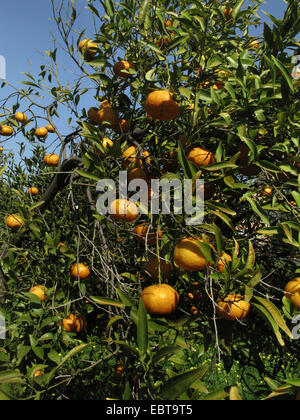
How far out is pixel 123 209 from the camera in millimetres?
994

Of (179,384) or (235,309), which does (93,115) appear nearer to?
(235,309)

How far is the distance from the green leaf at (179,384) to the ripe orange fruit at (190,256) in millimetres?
307

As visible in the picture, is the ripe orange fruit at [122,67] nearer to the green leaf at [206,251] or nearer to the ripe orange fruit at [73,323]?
the green leaf at [206,251]

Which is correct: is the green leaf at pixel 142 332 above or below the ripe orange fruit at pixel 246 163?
below

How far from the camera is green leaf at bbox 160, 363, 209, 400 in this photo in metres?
0.62

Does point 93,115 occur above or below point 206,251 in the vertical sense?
above

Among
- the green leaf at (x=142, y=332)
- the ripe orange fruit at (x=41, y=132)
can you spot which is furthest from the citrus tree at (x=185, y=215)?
the ripe orange fruit at (x=41, y=132)

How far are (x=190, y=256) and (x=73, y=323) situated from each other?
0.80 m

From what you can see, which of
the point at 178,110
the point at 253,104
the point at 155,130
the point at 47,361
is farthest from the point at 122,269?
the point at 253,104

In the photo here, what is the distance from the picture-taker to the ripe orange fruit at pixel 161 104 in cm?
101

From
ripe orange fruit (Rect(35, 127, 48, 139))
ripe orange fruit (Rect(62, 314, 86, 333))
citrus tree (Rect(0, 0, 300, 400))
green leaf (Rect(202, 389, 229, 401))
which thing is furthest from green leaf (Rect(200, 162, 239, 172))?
ripe orange fruit (Rect(35, 127, 48, 139))

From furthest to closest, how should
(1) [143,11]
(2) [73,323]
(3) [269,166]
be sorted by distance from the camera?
(2) [73,323], (1) [143,11], (3) [269,166]

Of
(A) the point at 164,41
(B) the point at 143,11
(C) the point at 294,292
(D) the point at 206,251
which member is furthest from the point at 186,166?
(B) the point at 143,11
